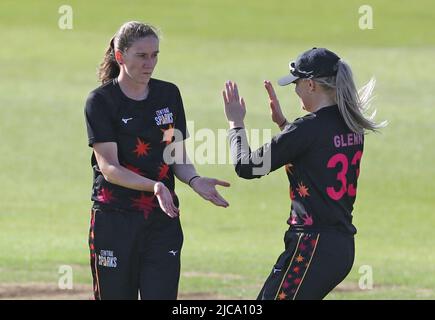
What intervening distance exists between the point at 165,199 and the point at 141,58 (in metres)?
0.96

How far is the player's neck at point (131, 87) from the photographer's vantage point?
695 centimetres

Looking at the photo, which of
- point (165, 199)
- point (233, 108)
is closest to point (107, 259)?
point (165, 199)

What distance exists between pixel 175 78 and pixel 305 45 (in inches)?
257

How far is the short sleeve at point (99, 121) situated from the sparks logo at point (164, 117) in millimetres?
297

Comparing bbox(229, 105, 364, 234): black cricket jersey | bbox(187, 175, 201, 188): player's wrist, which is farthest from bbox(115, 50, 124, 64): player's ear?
bbox(229, 105, 364, 234): black cricket jersey

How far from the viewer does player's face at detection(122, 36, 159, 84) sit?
6.85 m

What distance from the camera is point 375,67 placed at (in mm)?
27453

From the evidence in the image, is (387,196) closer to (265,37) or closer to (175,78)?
(175,78)

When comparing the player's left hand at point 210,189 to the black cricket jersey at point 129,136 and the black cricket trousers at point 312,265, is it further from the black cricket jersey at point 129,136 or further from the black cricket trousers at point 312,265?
the black cricket trousers at point 312,265

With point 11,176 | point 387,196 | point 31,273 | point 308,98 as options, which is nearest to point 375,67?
point 387,196

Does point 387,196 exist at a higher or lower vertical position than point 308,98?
lower

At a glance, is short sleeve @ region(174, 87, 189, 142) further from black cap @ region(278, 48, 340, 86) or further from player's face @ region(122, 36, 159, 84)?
black cap @ region(278, 48, 340, 86)

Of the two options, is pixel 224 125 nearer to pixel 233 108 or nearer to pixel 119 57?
pixel 119 57

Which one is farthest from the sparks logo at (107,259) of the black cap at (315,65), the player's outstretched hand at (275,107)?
the black cap at (315,65)
